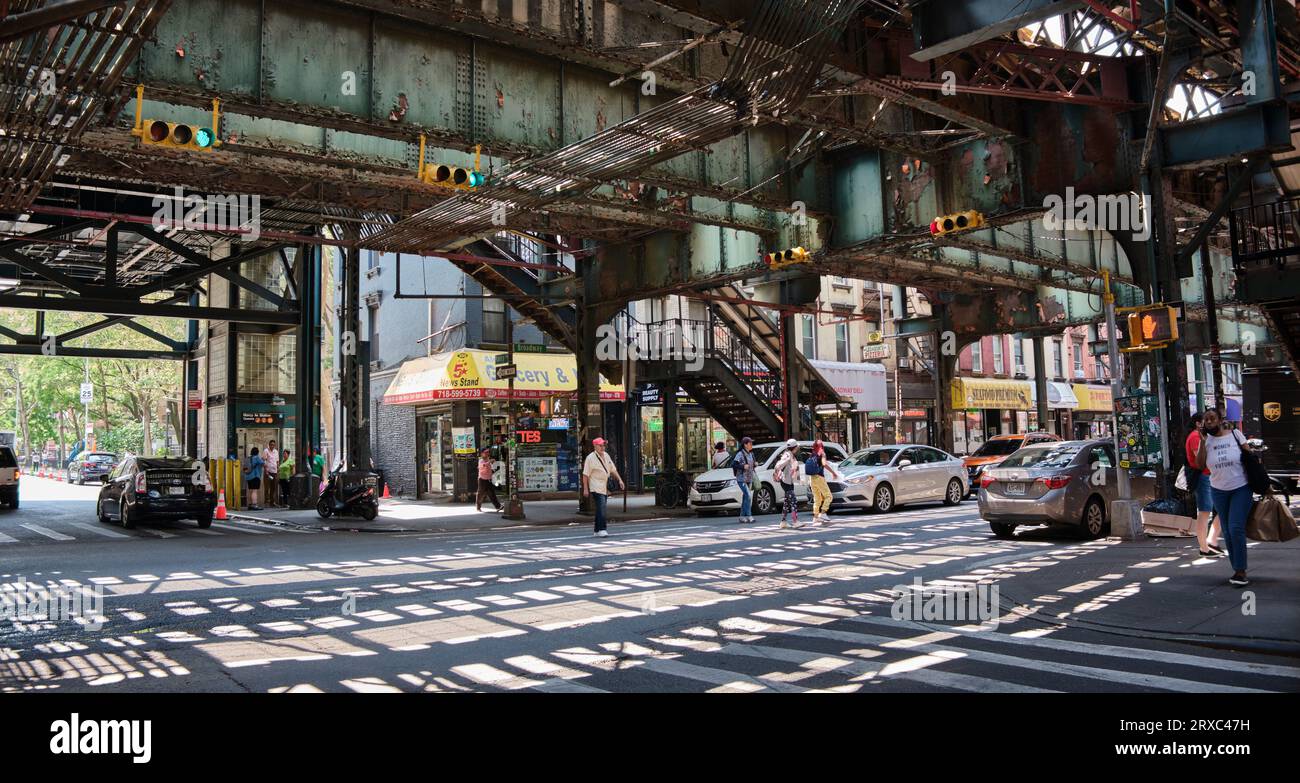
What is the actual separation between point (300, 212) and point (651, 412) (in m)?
14.1

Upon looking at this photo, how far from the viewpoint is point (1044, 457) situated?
15594 mm

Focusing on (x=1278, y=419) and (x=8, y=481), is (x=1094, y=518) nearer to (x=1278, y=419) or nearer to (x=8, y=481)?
(x=1278, y=419)

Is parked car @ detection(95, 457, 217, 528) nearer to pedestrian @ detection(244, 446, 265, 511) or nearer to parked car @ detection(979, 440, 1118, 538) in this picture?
pedestrian @ detection(244, 446, 265, 511)

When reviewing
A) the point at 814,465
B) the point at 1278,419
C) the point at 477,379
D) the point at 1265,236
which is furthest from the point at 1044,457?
the point at 477,379

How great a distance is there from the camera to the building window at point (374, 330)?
35281 millimetres

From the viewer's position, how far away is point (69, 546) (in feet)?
52.9

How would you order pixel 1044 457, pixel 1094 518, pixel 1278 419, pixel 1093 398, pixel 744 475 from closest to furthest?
pixel 1094 518 → pixel 1044 457 → pixel 744 475 → pixel 1278 419 → pixel 1093 398

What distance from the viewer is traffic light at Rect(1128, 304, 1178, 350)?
44.5 ft

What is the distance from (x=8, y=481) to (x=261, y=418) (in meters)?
7.19

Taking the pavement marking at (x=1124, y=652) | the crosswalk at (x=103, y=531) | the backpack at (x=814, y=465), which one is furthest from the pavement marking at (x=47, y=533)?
the pavement marking at (x=1124, y=652)

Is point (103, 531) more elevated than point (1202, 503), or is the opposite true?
point (1202, 503)

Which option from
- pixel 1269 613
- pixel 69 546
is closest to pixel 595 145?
pixel 1269 613

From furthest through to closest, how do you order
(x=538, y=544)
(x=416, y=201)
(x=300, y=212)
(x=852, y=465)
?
(x=300, y=212), (x=852, y=465), (x=416, y=201), (x=538, y=544)

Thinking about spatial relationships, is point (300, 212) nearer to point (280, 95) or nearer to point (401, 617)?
point (280, 95)
